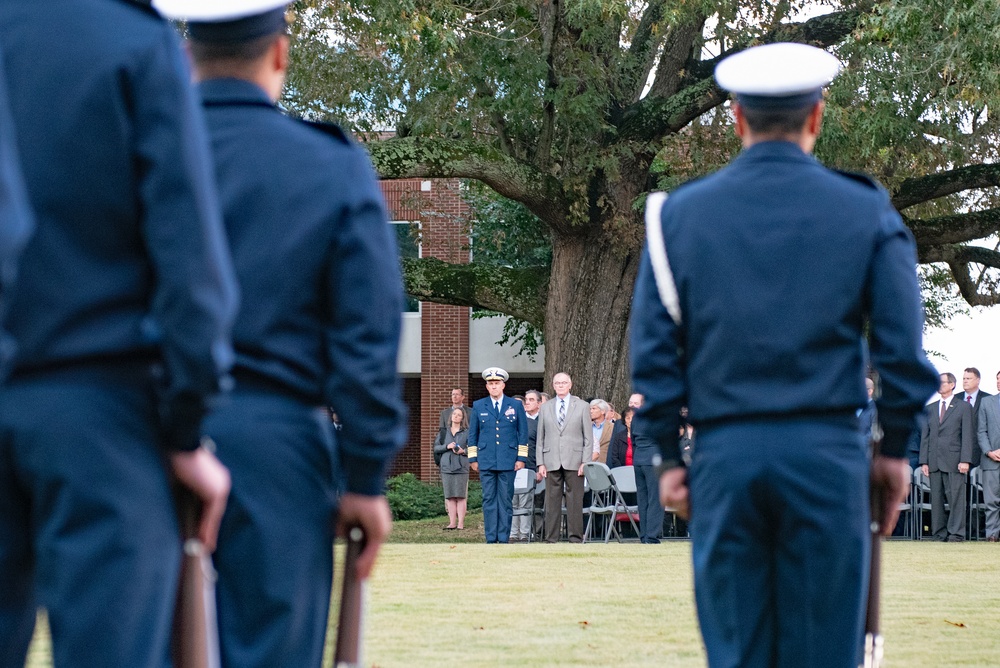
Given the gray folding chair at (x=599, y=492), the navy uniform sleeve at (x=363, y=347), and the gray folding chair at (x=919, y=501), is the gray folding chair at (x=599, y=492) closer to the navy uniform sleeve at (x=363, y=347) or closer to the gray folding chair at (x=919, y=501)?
the gray folding chair at (x=919, y=501)

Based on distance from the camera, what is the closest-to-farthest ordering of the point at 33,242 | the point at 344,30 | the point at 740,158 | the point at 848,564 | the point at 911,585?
1. the point at 33,242
2. the point at 848,564
3. the point at 740,158
4. the point at 911,585
5. the point at 344,30

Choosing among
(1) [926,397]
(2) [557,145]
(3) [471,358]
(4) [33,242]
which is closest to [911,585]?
(1) [926,397]

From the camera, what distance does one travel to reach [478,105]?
72.2ft

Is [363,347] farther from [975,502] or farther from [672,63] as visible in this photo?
[672,63]

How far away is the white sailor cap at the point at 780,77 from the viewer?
163 inches

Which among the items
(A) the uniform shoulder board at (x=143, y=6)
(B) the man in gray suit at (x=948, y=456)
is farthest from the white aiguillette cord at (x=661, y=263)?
(B) the man in gray suit at (x=948, y=456)

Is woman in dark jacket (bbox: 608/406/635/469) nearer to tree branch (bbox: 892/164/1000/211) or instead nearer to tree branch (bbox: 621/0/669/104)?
tree branch (bbox: 621/0/669/104)

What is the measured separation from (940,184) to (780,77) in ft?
68.2

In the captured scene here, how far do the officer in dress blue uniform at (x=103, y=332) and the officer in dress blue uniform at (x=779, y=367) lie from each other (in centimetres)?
168

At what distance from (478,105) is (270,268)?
746 inches

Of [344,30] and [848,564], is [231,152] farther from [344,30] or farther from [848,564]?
[344,30]

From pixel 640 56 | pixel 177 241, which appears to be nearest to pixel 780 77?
pixel 177 241

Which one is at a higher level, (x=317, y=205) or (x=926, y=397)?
(x=317, y=205)

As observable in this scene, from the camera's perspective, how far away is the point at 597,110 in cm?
2236
